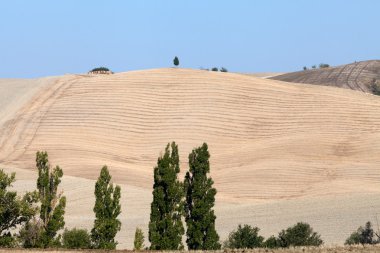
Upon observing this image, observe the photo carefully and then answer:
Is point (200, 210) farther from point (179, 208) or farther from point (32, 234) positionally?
point (32, 234)

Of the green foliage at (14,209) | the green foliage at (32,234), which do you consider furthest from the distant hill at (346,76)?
the green foliage at (32,234)

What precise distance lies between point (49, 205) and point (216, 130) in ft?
211

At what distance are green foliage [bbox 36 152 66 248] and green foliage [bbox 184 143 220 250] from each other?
7.37 m

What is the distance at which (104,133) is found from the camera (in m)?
124

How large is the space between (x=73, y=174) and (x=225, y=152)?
17.0m

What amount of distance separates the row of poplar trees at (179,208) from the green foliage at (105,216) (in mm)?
1963

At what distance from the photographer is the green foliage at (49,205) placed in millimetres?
59062

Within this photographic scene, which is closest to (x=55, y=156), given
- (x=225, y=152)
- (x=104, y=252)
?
(x=225, y=152)

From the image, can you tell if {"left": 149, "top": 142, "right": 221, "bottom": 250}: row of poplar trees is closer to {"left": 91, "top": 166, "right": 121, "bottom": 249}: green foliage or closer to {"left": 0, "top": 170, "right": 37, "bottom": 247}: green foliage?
{"left": 91, "top": 166, "right": 121, "bottom": 249}: green foliage

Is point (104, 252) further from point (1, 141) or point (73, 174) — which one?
point (1, 141)

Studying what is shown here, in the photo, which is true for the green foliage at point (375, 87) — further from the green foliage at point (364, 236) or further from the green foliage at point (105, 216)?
the green foliage at point (105, 216)

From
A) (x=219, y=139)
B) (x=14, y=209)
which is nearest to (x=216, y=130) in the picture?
(x=219, y=139)

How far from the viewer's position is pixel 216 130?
124062 mm

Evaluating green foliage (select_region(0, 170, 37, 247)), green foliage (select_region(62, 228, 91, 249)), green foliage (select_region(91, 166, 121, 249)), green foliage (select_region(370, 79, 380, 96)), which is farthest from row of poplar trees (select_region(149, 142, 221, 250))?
green foliage (select_region(370, 79, 380, 96))
